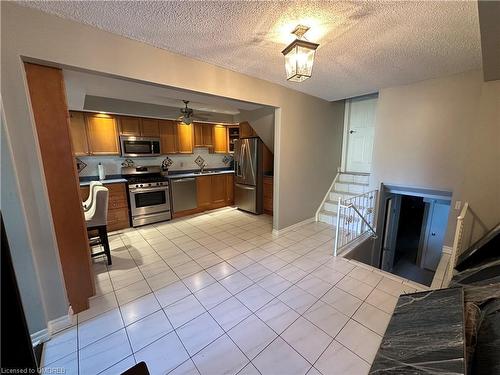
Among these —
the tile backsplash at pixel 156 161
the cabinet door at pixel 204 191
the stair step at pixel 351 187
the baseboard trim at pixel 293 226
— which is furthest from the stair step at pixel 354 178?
the tile backsplash at pixel 156 161

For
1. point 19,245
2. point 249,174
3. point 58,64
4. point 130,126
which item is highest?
point 58,64

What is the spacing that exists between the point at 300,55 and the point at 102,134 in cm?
391

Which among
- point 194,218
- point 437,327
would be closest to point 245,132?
point 194,218

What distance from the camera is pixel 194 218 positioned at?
4.69m

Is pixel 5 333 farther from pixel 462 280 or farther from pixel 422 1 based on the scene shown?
pixel 462 280

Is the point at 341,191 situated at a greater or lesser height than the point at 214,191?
greater

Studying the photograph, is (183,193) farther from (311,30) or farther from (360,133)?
(360,133)

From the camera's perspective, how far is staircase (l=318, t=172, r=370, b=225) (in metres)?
4.28

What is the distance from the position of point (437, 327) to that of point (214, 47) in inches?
111

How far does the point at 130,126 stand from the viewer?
4.13 meters

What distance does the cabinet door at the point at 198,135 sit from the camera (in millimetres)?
5088

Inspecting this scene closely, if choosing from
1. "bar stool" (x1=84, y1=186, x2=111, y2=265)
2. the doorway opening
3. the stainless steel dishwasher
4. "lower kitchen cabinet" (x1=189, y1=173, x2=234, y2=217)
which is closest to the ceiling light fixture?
"bar stool" (x1=84, y1=186, x2=111, y2=265)

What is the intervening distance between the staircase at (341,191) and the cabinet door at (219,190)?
244 cm

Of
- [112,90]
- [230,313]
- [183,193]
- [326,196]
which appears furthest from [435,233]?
[112,90]
